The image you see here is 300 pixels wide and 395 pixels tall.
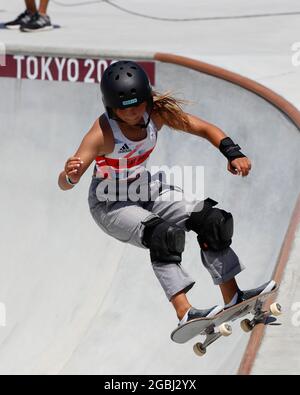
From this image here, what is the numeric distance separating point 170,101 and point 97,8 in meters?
11.2

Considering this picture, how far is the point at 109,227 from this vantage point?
20.5 feet

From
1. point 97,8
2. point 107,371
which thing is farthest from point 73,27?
point 107,371

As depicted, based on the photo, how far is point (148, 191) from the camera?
6266 mm

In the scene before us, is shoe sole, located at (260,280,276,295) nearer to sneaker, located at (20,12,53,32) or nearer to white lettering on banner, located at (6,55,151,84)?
white lettering on banner, located at (6,55,151,84)

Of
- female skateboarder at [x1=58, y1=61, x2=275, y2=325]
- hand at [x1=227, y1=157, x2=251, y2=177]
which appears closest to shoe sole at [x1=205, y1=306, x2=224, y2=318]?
female skateboarder at [x1=58, y1=61, x2=275, y2=325]

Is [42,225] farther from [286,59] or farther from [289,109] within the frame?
[286,59]

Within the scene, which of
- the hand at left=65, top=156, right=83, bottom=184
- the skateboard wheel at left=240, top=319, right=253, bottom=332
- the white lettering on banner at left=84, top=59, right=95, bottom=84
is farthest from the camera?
the white lettering on banner at left=84, top=59, right=95, bottom=84

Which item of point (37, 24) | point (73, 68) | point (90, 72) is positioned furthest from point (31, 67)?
point (37, 24)

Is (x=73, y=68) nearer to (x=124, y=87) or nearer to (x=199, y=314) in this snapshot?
(x=124, y=87)

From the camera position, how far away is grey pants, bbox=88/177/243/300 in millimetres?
5969

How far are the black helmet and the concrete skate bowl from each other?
72.5 inches

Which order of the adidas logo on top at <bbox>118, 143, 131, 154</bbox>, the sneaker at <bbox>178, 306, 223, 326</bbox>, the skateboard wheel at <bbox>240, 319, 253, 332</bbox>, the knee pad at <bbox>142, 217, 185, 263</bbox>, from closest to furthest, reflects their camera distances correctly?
1. the sneaker at <bbox>178, 306, 223, 326</bbox>
2. the knee pad at <bbox>142, 217, 185, 263</bbox>
3. the adidas logo on top at <bbox>118, 143, 131, 154</bbox>
4. the skateboard wheel at <bbox>240, 319, 253, 332</bbox>

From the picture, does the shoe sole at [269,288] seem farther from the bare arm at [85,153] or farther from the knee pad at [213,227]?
the bare arm at [85,153]

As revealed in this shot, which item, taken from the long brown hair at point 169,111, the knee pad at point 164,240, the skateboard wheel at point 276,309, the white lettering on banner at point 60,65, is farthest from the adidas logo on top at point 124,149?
the white lettering on banner at point 60,65
